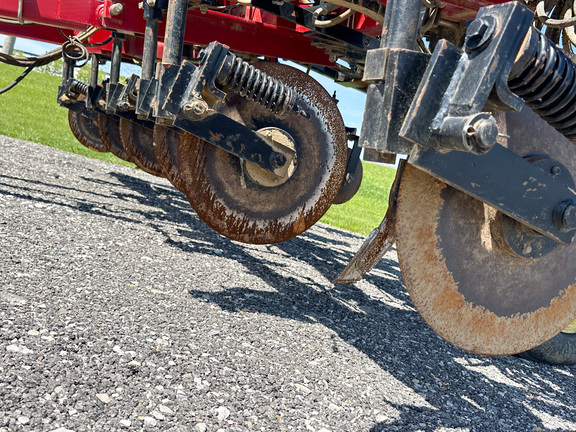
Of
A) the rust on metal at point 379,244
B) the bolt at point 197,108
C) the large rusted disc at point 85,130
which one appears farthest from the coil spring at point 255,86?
the large rusted disc at point 85,130

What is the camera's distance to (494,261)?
164 centimetres

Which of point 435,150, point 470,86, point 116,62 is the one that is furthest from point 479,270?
point 116,62

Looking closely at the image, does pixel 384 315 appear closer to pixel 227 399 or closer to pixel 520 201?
pixel 227 399

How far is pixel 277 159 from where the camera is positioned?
261 cm

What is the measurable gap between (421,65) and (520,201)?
474 mm

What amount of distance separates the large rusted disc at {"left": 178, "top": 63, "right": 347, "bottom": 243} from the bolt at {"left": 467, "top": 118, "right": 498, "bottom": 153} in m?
1.60

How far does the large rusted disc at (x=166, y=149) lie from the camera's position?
340 centimetres

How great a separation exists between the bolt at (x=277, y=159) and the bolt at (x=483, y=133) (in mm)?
1484

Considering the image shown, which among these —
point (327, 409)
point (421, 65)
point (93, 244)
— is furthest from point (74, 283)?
point (421, 65)

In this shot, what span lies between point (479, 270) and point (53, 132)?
10.7 metres

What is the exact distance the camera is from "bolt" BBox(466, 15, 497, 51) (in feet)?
4.02

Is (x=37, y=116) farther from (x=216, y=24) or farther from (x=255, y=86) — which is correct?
(x=255, y=86)

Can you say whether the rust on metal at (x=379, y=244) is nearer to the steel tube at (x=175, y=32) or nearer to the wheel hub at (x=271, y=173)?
the wheel hub at (x=271, y=173)

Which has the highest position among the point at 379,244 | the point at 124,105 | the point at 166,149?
the point at 124,105
